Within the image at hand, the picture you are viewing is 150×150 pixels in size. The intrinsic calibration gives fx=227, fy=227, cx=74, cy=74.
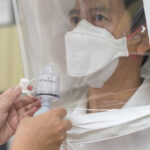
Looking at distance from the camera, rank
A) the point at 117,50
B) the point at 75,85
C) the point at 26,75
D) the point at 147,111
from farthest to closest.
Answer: the point at 26,75 → the point at 75,85 → the point at 117,50 → the point at 147,111

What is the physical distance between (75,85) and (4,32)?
1132mm

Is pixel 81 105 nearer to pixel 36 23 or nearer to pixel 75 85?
pixel 75 85

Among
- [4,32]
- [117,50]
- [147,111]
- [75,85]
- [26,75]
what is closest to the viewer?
[147,111]

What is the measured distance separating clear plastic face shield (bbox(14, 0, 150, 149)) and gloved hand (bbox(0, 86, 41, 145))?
100 millimetres

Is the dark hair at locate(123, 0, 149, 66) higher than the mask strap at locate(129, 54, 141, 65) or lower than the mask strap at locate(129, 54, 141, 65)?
higher

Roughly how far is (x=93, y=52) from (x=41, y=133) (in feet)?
1.22

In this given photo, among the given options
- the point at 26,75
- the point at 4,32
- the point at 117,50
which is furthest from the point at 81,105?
the point at 4,32

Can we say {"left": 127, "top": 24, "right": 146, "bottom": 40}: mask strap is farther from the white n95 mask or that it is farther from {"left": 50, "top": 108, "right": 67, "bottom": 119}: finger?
{"left": 50, "top": 108, "right": 67, "bottom": 119}: finger

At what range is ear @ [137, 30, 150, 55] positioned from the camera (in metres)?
0.80

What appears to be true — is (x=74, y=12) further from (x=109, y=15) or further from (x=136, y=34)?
(x=136, y=34)

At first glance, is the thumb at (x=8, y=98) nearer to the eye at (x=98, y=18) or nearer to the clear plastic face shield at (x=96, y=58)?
the clear plastic face shield at (x=96, y=58)

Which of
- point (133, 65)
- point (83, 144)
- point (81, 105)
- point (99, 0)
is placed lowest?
point (83, 144)

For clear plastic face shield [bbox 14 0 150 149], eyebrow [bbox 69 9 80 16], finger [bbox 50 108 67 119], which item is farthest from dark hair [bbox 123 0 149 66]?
finger [bbox 50 108 67 119]

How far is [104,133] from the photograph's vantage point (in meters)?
0.79
